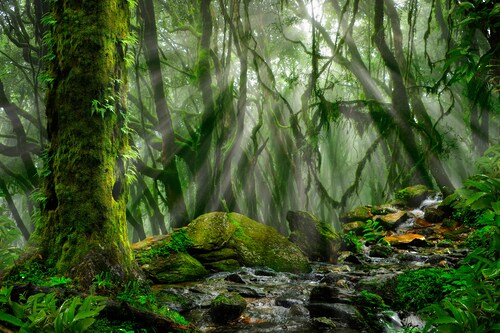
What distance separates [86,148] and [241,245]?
140 inches

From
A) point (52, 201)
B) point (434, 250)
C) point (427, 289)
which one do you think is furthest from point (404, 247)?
point (52, 201)

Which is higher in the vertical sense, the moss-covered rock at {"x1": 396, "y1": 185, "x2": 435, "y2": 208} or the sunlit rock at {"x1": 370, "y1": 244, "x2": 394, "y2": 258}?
the moss-covered rock at {"x1": 396, "y1": 185, "x2": 435, "y2": 208}

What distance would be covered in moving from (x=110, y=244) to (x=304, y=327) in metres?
1.85

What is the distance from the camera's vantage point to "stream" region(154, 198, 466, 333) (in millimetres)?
3234

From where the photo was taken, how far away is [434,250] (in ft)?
19.4

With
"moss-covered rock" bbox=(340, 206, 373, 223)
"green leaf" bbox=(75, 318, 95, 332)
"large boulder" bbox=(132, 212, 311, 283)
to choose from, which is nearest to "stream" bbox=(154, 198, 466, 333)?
"large boulder" bbox=(132, 212, 311, 283)

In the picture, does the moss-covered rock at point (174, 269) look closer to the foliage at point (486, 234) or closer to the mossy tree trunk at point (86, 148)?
the mossy tree trunk at point (86, 148)

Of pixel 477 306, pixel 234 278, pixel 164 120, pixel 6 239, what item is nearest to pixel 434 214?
pixel 234 278

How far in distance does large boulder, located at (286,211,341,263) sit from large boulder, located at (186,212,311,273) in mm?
796

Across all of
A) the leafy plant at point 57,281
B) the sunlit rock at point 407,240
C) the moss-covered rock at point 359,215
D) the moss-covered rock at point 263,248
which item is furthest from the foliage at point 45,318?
the moss-covered rock at point 359,215

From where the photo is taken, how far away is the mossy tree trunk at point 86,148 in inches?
124

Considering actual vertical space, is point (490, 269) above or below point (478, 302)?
above

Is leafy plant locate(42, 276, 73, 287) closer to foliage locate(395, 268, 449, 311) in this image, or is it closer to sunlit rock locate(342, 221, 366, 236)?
foliage locate(395, 268, 449, 311)

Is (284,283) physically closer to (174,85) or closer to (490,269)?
(490,269)
